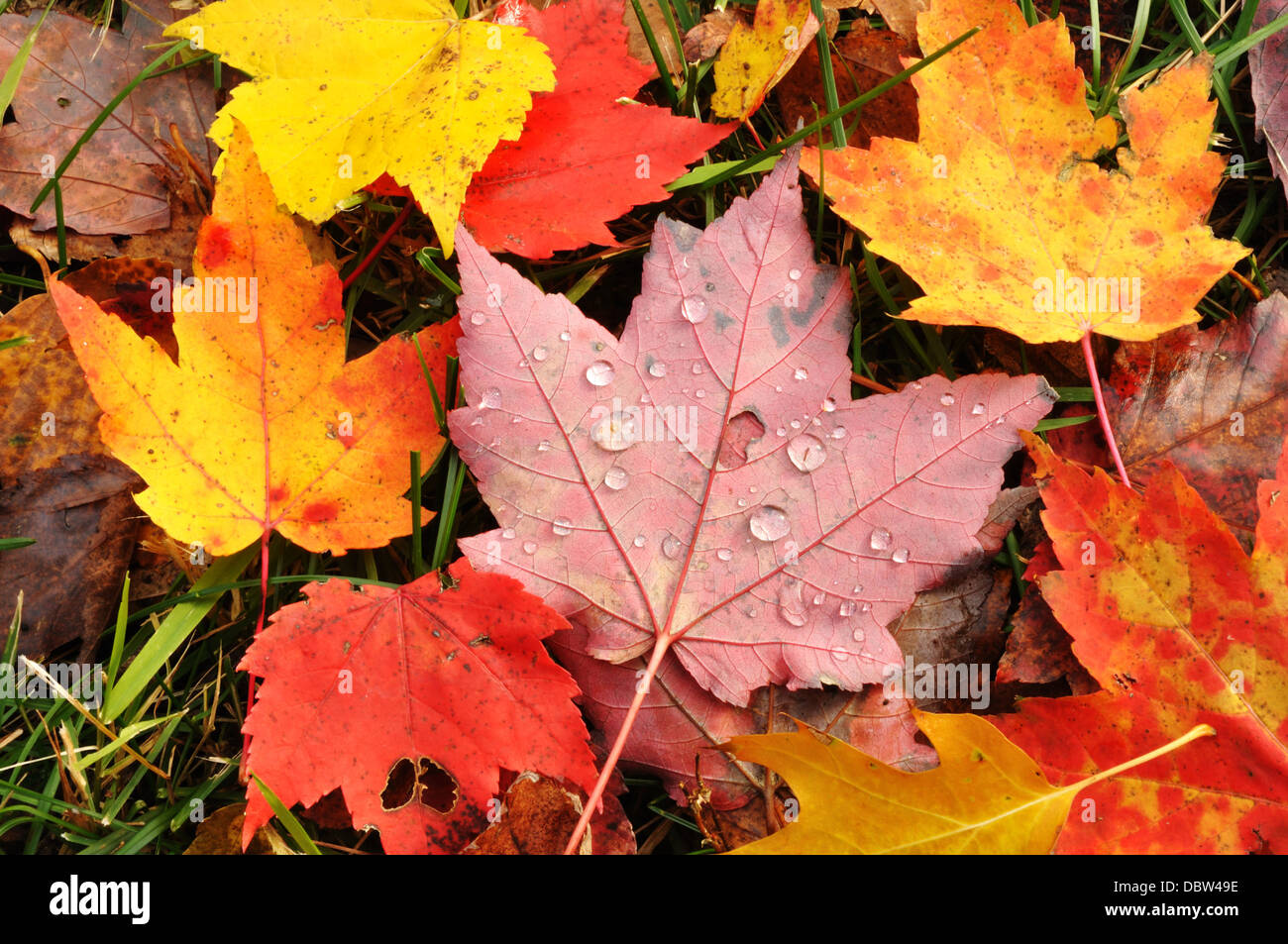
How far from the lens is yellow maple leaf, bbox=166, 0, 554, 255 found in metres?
1.39

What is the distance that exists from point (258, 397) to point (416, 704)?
557 mm

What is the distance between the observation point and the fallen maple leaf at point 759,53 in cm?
159

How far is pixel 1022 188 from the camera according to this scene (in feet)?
4.67

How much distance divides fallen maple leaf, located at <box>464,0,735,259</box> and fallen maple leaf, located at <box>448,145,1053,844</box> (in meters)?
0.20

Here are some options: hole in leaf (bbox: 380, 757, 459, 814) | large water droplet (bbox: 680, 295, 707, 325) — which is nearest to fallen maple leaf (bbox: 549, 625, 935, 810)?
hole in leaf (bbox: 380, 757, 459, 814)

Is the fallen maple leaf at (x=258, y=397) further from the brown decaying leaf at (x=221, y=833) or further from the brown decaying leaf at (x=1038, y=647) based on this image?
the brown decaying leaf at (x=1038, y=647)

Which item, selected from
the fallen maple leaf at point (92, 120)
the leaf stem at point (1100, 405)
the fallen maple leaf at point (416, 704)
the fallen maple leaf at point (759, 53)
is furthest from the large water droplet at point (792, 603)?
the fallen maple leaf at point (92, 120)

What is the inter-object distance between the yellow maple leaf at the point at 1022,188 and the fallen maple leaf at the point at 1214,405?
14cm

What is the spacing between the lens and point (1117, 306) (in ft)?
4.75

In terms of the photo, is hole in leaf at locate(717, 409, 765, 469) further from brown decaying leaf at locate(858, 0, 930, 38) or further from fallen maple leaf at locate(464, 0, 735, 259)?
brown decaying leaf at locate(858, 0, 930, 38)

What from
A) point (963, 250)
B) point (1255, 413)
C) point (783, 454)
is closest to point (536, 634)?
point (783, 454)

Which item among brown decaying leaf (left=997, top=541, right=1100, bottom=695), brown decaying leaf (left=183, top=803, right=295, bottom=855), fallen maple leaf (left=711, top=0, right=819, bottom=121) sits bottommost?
brown decaying leaf (left=183, top=803, right=295, bottom=855)

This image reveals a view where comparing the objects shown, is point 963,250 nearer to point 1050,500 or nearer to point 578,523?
point 1050,500

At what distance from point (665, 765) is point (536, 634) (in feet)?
1.12
